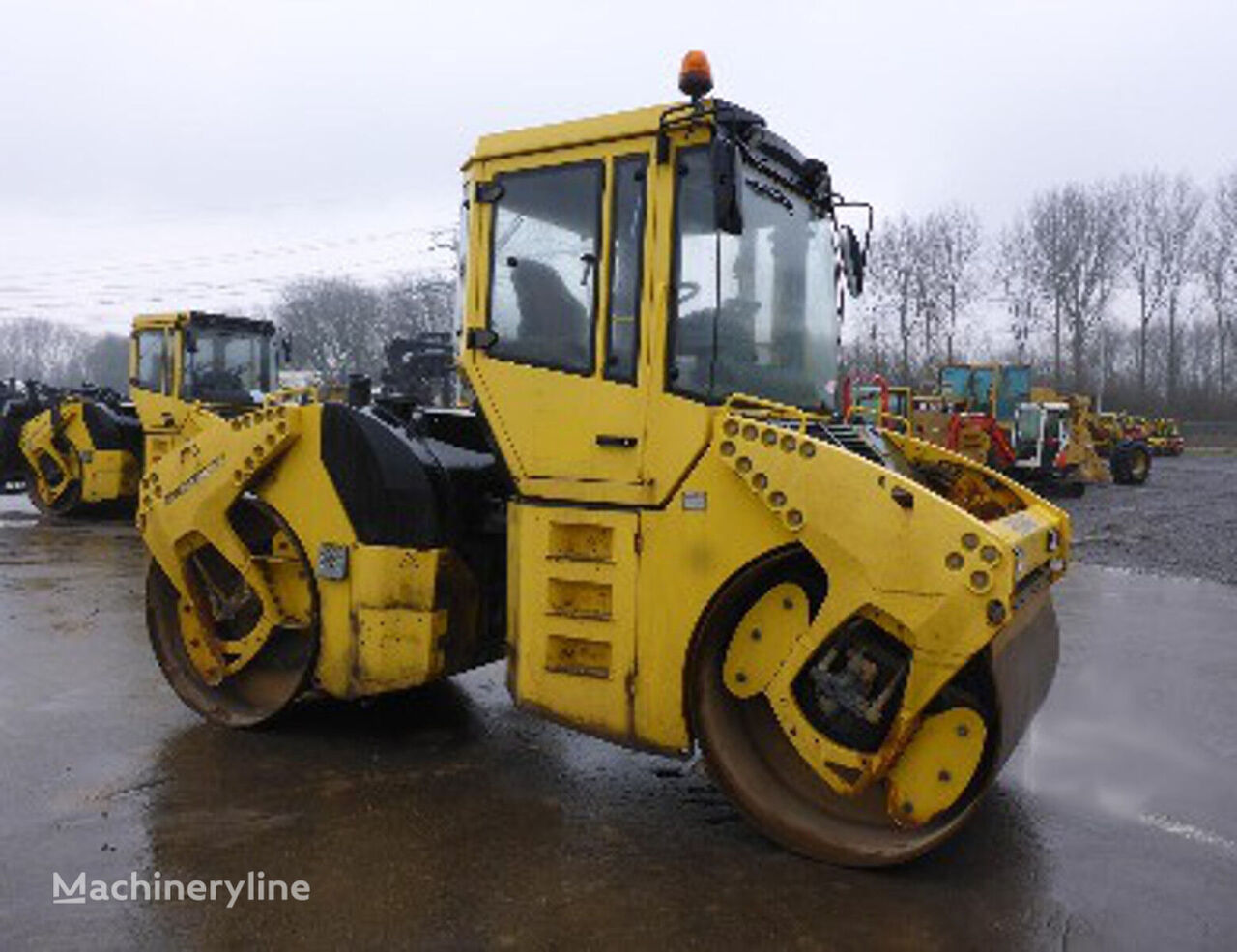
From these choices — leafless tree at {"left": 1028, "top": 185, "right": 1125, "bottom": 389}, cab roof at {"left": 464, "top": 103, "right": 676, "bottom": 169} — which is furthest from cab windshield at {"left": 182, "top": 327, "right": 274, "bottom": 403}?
leafless tree at {"left": 1028, "top": 185, "right": 1125, "bottom": 389}

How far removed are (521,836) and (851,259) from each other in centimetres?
294

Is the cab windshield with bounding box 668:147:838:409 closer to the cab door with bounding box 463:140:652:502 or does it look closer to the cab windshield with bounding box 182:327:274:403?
the cab door with bounding box 463:140:652:502

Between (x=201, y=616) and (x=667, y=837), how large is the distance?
2533 millimetres

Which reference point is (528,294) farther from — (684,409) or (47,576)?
(47,576)

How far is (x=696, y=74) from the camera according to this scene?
12.5ft

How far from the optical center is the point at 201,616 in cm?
508

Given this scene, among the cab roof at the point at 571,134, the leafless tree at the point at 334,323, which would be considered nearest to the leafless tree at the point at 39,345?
the leafless tree at the point at 334,323

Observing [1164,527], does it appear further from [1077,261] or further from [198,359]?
[1077,261]

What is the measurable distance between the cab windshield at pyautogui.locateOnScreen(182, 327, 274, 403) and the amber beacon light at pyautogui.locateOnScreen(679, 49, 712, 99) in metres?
10.8

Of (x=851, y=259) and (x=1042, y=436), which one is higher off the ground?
(x=851, y=259)

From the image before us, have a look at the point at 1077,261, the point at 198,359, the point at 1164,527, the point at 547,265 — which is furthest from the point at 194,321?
the point at 1077,261

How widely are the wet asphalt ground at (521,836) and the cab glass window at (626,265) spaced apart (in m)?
1.74

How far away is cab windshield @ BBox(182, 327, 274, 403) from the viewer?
13281mm

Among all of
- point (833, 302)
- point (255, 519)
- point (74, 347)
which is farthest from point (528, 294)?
point (74, 347)
